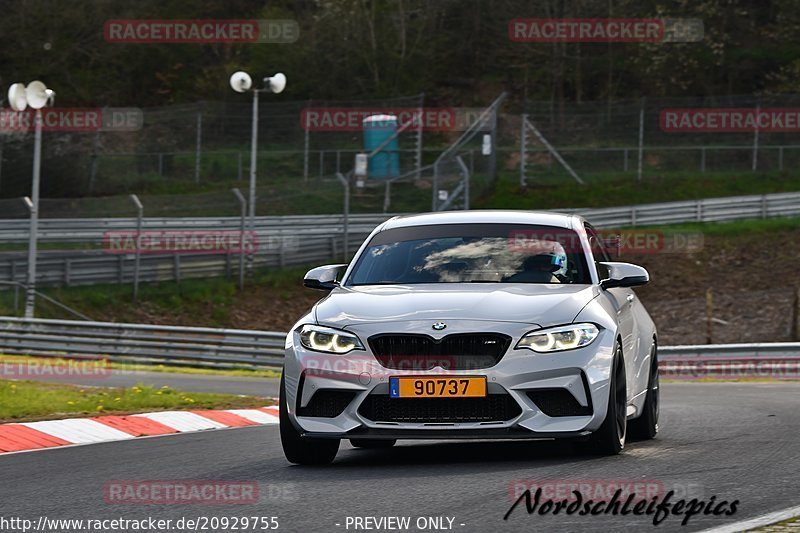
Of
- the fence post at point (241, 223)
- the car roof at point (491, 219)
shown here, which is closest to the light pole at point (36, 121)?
the fence post at point (241, 223)

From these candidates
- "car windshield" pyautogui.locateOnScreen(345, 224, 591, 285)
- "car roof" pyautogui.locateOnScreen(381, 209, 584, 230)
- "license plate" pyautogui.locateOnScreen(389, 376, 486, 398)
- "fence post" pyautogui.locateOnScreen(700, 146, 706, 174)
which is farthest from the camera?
"fence post" pyautogui.locateOnScreen(700, 146, 706, 174)

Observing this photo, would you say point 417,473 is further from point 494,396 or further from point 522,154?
point 522,154

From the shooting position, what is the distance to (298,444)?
8.66m

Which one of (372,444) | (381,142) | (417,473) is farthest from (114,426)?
(381,142)

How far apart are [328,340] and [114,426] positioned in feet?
12.2

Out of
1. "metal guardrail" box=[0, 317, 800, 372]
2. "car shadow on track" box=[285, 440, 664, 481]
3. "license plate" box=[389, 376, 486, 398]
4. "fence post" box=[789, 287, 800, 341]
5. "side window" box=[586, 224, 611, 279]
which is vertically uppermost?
"side window" box=[586, 224, 611, 279]

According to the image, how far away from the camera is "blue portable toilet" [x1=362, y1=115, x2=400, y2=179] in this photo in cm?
4353

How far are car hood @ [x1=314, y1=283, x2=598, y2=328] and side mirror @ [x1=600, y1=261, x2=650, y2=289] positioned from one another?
0.35m

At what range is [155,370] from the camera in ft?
87.6

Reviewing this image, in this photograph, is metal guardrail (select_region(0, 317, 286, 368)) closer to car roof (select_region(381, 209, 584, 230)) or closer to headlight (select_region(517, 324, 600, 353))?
car roof (select_region(381, 209, 584, 230))

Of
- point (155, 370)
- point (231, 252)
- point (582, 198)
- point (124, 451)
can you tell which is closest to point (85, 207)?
point (231, 252)

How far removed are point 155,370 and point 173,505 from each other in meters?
20.1

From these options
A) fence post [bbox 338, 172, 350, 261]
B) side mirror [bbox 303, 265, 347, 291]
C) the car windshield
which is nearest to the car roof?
the car windshield

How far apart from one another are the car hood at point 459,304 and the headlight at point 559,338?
0.19 feet
